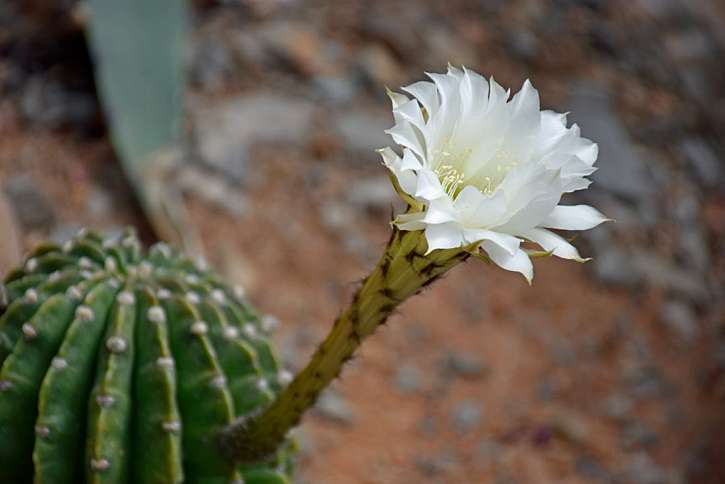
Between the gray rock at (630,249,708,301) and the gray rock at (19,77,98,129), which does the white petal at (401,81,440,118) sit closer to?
the gray rock at (19,77,98,129)

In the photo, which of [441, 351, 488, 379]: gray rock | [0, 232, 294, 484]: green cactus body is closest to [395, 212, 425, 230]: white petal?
[0, 232, 294, 484]: green cactus body

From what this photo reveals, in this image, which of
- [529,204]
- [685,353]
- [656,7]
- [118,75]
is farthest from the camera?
[656,7]

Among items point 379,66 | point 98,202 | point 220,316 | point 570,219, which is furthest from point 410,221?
point 379,66

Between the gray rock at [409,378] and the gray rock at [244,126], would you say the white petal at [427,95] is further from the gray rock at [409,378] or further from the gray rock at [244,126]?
the gray rock at [244,126]

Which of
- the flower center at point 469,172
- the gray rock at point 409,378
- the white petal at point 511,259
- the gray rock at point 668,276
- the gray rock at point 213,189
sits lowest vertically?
the white petal at point 511,259

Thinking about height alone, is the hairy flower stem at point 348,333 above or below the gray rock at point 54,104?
below

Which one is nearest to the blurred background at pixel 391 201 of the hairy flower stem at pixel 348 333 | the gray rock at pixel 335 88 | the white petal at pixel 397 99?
the gray rock at pixel 335 88

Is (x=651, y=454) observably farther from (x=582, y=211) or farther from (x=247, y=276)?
(x=582, y=211)

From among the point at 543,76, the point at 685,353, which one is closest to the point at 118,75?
the point at 543,76

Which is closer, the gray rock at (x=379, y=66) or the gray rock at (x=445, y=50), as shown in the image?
the gray rock at (x=379, y=66)
